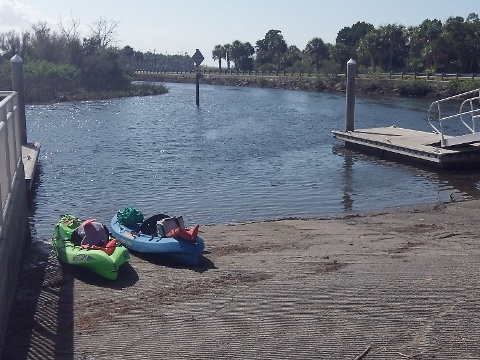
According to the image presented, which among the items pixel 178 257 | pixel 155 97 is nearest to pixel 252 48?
pixel 155 97

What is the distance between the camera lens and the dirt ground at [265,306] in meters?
6.98

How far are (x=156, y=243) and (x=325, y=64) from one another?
72176 millimetres

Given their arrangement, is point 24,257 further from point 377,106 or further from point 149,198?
point 377,106

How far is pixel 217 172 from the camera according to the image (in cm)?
2117

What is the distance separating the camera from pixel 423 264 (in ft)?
31.7

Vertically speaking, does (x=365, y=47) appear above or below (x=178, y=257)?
above

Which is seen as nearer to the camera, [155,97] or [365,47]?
[155,97]

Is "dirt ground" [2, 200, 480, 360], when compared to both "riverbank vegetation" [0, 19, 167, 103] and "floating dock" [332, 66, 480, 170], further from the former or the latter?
"riverbank vegetation" [0, 19, 167, 103]

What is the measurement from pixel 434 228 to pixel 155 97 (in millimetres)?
49247

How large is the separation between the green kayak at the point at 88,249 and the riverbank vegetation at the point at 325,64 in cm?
4454

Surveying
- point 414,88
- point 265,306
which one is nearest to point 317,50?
point 414,88

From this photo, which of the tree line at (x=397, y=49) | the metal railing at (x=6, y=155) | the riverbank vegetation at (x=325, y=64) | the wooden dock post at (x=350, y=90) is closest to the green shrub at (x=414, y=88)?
the riverbank vegetation at (x=325, y=64)

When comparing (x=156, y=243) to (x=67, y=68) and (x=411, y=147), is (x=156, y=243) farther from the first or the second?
(x=67, y=68)

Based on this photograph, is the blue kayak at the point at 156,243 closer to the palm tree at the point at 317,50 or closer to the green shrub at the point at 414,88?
the green shrub at the point at 414,88
